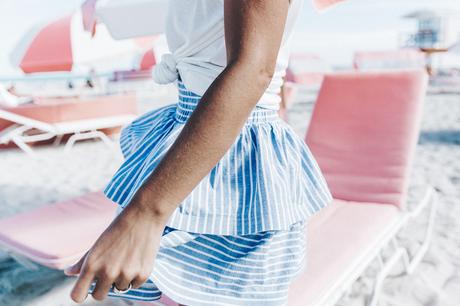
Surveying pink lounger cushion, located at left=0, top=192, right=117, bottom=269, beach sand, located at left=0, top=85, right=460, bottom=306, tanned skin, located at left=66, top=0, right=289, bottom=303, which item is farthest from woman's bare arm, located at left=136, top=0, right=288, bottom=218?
beach sand, located at left=0, top=85, right=460, bottom=306

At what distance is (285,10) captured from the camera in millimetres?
682

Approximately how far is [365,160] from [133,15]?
1.74 metres

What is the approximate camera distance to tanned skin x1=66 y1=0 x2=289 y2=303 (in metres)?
0.65

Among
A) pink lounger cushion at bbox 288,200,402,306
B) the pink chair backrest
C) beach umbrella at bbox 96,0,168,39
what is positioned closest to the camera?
pink lounger cushion at bbox 288,200,402,306

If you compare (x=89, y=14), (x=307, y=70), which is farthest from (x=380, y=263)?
(x=307, y=70)

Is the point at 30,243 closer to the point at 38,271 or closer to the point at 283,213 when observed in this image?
the point at 38,271

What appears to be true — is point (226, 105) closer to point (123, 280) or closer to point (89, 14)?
point (123, 280)

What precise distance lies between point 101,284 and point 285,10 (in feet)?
1.55

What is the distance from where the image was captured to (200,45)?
0.96 meters

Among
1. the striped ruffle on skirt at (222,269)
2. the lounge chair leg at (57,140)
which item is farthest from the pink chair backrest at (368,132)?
the lounge chair leg at (57,140)

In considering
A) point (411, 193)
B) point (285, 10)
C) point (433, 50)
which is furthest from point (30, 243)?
point (433, 50)

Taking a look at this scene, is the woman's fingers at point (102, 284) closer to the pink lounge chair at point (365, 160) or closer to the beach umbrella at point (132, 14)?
the pink lounge chair at point (365, 160)

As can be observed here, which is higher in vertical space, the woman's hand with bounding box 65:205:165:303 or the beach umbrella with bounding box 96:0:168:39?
the beach umbrella with bounding box 96:0:168:39

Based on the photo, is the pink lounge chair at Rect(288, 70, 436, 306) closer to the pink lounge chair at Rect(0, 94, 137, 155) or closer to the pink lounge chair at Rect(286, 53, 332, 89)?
the pink lounge chair at Rect(0, 94, 137, 155)
